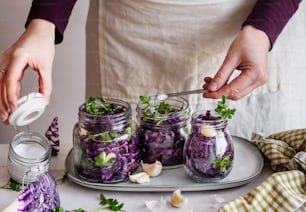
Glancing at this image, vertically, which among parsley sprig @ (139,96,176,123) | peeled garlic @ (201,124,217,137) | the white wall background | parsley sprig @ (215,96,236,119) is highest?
parsley sprig @ (215,96,236,119)

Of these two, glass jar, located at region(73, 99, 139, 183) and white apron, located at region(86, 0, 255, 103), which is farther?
white apron, located at region(86, 0, 255, 103)

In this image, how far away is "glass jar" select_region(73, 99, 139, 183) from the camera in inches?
34.6

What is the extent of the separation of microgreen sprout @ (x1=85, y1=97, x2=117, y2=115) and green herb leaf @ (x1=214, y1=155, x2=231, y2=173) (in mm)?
175

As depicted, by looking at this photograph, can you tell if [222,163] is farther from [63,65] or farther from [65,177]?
[63,65]

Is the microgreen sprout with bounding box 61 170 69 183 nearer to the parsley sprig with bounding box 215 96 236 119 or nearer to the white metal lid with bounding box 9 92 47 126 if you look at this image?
the white metal lid with bounding box 9 92 47 126

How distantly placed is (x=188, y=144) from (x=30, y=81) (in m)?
0.96

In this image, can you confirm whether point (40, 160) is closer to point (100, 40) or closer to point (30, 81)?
point (100, 40)

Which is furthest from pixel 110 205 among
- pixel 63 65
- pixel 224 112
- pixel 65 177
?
pixel 63 65

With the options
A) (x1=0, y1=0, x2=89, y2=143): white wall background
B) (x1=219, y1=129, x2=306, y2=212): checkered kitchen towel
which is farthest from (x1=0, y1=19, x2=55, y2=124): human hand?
(x1=0, y1=0, x2=89, y2=143): white wall background

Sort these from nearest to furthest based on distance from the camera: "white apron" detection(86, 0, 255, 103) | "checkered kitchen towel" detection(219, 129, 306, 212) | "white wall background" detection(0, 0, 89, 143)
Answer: "checkered kitchen towel" detection(219, 129, 306, 212) < "white apron" detection(86, 0, 255, 103) < "white wall background" detection(0, 0, 89, 143)

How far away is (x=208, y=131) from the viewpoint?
2.89 feet

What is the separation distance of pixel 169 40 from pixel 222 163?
35 cm

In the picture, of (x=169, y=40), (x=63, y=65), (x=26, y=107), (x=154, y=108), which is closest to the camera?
(x=26, y=107)

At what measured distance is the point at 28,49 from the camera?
92cm
